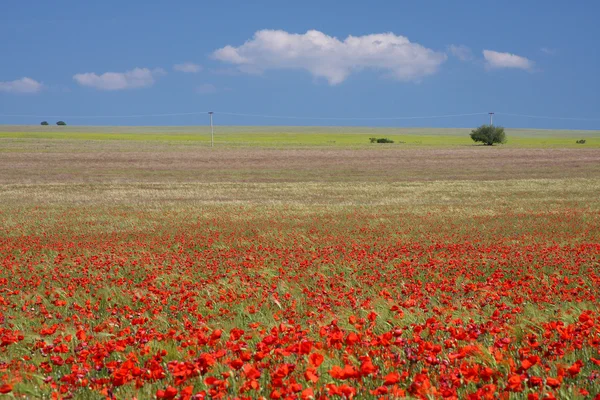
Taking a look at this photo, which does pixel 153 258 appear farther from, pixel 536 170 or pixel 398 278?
pixel 536 170

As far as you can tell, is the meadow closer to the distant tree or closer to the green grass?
the green grass

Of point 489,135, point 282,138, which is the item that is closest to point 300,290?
point 489,135

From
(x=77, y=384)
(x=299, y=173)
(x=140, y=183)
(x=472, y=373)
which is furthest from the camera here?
(x=299, y=173)

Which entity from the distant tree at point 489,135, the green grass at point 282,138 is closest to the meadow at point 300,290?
the green grass at point 282,138

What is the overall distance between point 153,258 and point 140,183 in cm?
2829

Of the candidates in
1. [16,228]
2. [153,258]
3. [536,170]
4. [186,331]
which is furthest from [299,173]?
[186,331]

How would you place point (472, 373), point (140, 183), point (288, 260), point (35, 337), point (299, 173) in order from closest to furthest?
point (472, 373), point (35, 337), point (288, 260), point (140, 183), point (299, 173)

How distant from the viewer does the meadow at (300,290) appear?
3.71m

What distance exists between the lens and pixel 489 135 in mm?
105625

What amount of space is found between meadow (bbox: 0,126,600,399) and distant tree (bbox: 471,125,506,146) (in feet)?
225

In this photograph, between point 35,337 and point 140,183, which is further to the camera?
point 140,183

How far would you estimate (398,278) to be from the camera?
392 inches

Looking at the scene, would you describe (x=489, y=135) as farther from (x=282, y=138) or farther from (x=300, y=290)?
(x=300, y=290)

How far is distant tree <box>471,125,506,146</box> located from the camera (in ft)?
345
